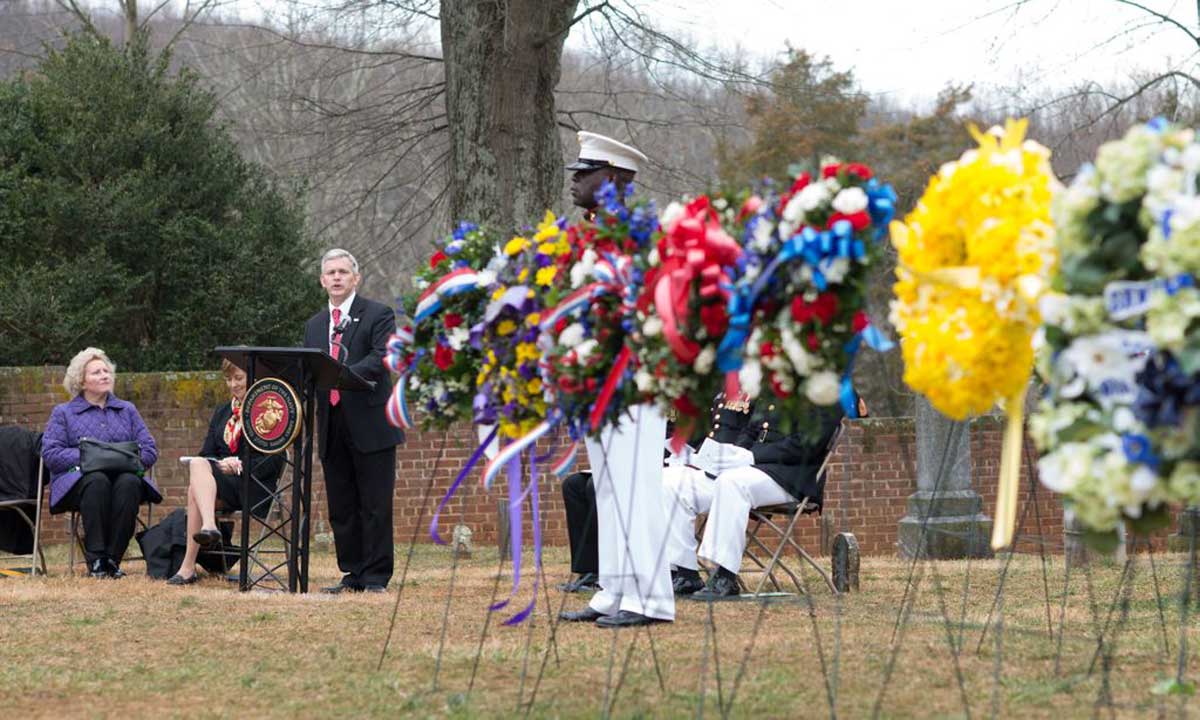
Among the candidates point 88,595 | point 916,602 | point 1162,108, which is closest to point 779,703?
point 916,602

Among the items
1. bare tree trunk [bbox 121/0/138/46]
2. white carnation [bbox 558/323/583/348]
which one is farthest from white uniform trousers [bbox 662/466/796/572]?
bare tree trunk [bbox 121/0/138/46]

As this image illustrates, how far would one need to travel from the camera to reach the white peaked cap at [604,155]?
22.3 feet

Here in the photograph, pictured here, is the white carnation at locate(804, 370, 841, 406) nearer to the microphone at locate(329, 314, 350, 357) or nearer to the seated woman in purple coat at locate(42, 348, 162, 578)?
the microphone at locate(329, 314, 350, 357)

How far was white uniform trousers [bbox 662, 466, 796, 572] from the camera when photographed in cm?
752

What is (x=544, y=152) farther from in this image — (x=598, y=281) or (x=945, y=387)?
(x=945, y=387)

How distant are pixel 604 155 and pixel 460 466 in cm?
674

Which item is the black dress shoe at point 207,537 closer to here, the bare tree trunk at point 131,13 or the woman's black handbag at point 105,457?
the woman's black handbag at point 105,457

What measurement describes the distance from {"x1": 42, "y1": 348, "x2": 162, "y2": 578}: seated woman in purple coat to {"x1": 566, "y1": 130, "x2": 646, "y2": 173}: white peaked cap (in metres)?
4.69

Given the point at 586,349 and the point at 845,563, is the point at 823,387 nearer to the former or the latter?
the point at 586,349

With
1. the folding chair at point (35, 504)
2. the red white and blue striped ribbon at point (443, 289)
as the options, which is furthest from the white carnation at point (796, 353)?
the folding chair at point (35, 504)

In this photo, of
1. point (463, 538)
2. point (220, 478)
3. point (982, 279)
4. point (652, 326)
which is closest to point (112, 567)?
point (220, 478)

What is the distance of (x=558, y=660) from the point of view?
5.52 m

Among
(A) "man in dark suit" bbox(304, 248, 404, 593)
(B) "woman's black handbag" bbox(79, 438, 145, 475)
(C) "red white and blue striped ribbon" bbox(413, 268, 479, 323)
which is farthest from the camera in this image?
(B) "woman's black handbag" bbox(79, 438, 145, 475)

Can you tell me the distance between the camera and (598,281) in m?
4.54
